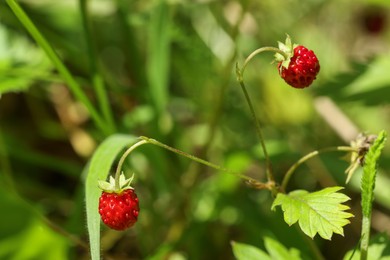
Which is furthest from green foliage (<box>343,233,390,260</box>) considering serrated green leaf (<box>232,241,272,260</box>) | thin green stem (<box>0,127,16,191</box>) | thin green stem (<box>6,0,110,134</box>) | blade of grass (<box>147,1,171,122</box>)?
thin green stem (<box>0,127,16,191</box>)

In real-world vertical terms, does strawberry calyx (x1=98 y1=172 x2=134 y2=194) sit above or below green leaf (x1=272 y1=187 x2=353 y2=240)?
above

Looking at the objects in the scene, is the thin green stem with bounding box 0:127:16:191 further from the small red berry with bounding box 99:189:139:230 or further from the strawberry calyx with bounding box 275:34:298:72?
the strawberry calyx with bounding box 275:34:298:72

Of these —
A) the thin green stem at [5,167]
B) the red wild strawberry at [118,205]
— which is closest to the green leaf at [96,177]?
the red wild strawberry at [118,205]

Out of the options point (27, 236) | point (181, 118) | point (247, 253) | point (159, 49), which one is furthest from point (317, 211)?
point (181, 118)

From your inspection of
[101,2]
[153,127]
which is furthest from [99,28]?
[153,127]

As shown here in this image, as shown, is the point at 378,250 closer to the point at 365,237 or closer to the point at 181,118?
the point at 365,237
